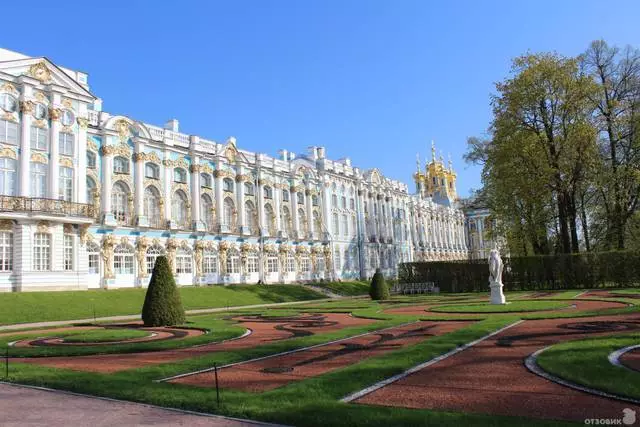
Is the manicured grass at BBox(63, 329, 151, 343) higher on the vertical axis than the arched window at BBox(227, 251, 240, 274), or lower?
lower

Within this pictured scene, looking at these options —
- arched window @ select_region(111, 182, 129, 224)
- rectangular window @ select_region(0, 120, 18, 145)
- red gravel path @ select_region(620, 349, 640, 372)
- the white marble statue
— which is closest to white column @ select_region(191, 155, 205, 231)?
arched window @ select_region(111, 182, 129, 224)

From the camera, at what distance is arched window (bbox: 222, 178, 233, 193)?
50.5 metres

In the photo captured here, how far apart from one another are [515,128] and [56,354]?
33041mm

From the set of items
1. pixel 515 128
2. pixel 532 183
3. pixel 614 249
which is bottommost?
pixel 614 249

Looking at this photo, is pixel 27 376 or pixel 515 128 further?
pixel 515 128

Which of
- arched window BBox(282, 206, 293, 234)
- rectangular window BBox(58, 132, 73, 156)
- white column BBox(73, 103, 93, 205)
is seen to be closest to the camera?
rectangular window BBox(58, 132, 73, 156)

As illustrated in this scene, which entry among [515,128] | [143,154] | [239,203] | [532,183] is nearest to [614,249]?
[532,183]

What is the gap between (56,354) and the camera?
45.9ft

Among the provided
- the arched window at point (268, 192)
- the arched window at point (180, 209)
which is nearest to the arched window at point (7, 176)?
the arched window at point (180, 209)

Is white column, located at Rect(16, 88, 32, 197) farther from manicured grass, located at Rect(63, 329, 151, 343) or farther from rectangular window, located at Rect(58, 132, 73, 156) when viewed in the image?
manicured grass, located at Rect(63, 329, 151, 343)

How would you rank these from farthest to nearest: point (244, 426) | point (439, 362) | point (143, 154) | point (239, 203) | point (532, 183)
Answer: point (239, 203), point (143, 154), point (532, 183), point (439, 362), point (244, 426)

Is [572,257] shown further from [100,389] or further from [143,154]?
[100,389]

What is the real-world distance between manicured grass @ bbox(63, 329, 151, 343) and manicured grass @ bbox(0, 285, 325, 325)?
9.14m

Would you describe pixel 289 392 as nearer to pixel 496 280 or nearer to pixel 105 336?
pixel 105 336
